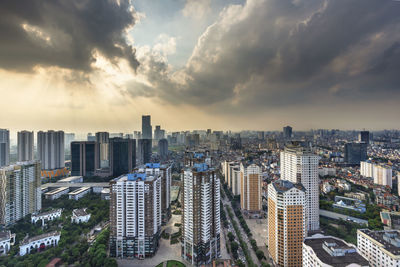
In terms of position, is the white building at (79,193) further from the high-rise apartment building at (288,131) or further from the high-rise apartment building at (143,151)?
the high-rise apartment building at (288,131)

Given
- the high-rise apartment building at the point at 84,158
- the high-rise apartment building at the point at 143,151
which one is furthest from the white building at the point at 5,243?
the high-rise apartment building at the point at 143,151

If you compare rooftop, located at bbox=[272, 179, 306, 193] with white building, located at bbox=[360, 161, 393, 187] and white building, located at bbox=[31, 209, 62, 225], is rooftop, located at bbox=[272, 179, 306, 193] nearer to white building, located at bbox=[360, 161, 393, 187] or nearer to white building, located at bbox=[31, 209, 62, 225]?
white building, located at bbox=[31, 209, 62, 225]

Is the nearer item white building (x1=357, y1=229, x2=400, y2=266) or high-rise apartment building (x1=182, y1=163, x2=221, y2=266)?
white building (x1=357, y1=229, x2=400, y2=266)

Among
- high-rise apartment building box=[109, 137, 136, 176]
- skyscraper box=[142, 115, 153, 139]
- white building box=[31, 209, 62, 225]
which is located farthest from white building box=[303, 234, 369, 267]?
skyscraper box=[142, 115, 153, 139]

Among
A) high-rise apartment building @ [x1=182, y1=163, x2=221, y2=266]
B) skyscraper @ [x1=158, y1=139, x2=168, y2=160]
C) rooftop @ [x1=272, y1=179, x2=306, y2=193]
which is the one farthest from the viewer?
skyscraper @ [x1=158, y1=139, x2=168, y2=160]

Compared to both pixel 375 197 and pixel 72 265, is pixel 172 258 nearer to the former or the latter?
pixel 72 265

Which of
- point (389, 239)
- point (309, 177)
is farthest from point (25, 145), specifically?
point (389, 239)
